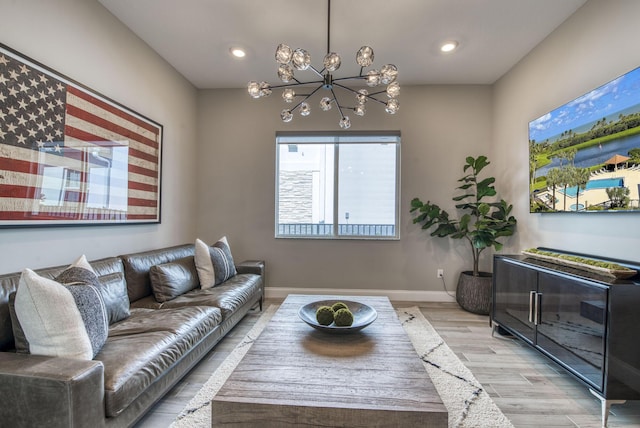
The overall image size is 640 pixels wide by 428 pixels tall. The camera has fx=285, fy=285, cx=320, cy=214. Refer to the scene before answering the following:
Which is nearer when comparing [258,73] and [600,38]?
[600,38]

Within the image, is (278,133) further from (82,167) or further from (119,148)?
(82,167)

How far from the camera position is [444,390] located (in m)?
1.91

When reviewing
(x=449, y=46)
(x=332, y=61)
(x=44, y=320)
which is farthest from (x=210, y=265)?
(x=449, y=46)

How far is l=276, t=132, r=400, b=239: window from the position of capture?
3982 mm

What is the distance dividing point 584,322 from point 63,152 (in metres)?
3.71

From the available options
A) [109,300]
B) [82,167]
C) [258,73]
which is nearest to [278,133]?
[258,73]

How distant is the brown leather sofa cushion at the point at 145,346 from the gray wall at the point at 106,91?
760 millimetres

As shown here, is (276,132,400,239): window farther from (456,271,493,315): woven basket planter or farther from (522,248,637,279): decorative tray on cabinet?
(522,248,637,279): decorative tray on cabinet

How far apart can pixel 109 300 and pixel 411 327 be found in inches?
104

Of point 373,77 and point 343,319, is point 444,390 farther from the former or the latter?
Answer: point 373,77

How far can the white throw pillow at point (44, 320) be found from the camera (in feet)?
4.27

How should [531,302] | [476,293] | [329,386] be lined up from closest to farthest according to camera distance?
[329,386] → [531,302] → [476,293]

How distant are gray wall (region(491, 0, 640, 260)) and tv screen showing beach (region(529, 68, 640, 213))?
→ 0.40 feet

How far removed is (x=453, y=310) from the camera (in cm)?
353
